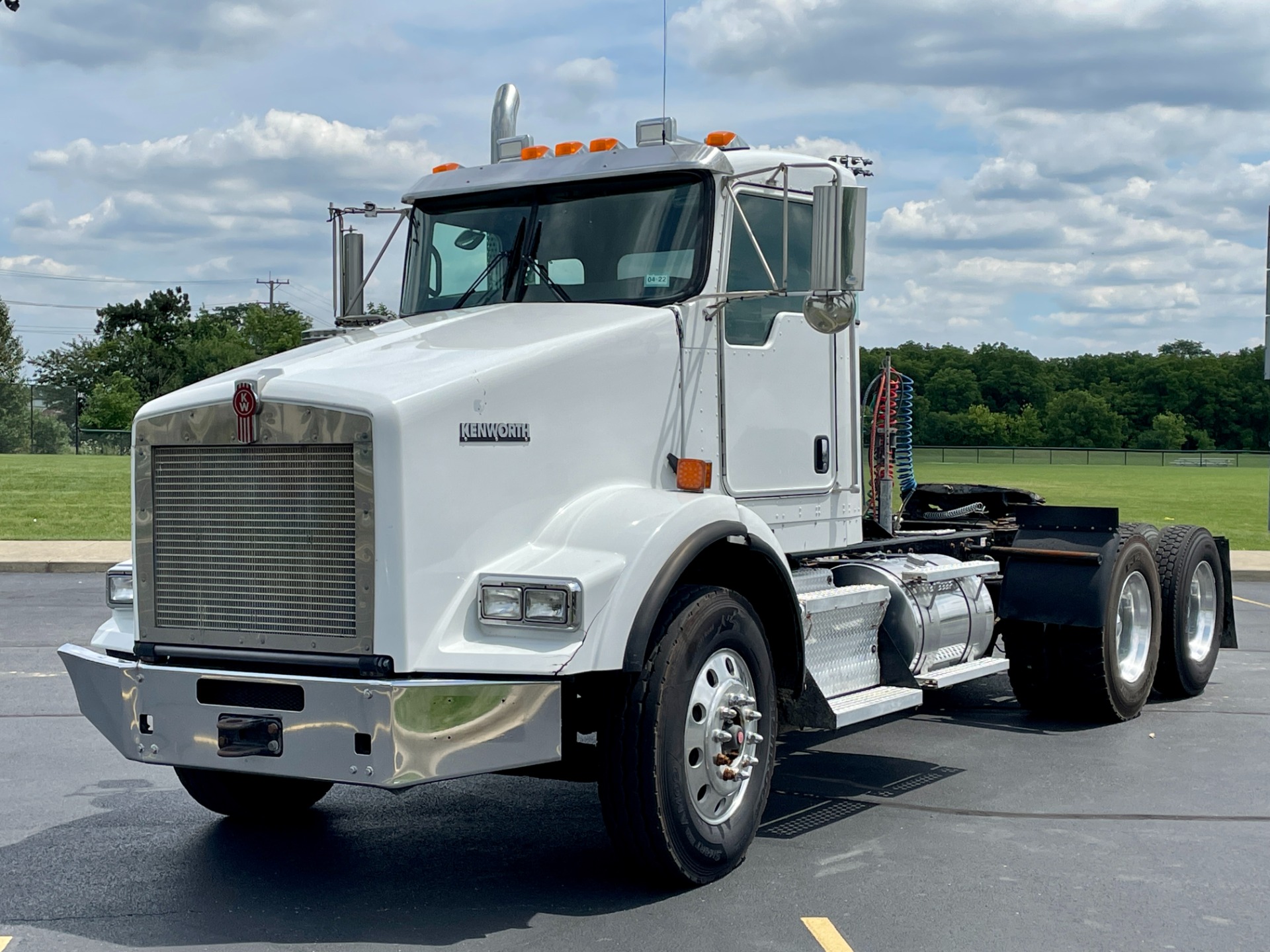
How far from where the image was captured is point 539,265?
6.70 m

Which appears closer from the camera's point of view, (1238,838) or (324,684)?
(324,684)

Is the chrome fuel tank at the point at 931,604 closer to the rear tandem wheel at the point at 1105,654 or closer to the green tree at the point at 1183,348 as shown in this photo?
the rear tandem wheel at the point at 1105,654

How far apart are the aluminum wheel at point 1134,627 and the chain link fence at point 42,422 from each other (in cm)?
6349

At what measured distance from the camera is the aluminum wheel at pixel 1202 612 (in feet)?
33.3

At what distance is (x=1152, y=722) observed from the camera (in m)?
9.12

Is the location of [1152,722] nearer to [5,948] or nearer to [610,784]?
[610,784]

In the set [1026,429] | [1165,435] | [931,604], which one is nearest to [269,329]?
[1026,429]

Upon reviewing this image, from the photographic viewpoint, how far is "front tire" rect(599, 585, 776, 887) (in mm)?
5250

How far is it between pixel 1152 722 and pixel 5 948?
6886mm

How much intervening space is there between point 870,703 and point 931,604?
1328 mm

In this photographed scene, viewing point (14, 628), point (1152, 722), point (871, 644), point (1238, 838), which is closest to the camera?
point (1238, 838)

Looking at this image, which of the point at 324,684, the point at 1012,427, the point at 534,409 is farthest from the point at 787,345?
the point at 1012,427

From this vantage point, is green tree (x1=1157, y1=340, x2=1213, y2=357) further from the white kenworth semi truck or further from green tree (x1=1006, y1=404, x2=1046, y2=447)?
the white kenworth semi truck

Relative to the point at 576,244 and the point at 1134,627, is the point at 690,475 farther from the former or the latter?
the point at 1134,627
